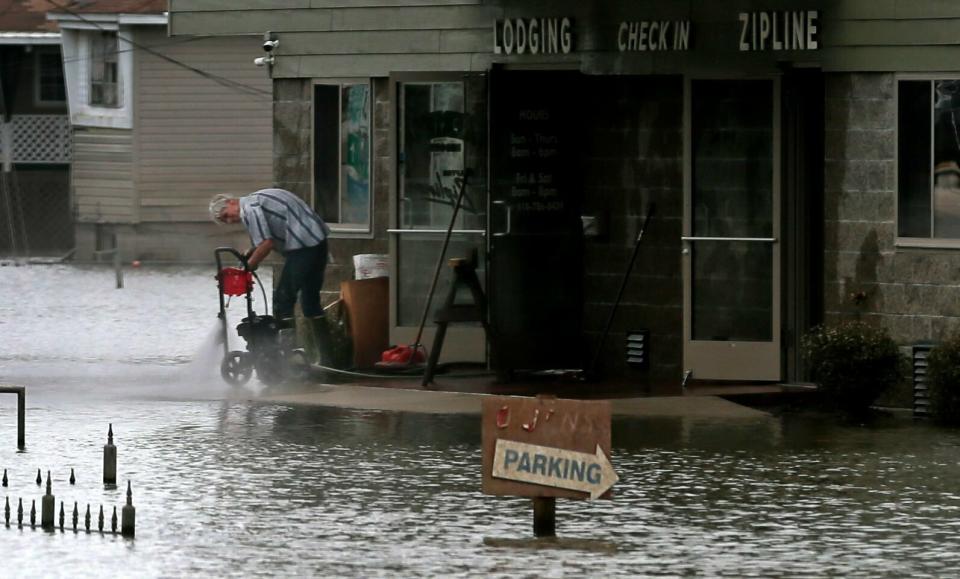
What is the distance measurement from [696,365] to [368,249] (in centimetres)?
370

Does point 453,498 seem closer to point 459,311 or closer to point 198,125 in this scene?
point 459,311

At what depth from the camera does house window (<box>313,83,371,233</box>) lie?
65.4ft

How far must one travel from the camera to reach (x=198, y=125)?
152ft

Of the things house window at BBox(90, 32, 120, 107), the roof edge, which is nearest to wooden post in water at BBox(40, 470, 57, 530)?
the roof edge

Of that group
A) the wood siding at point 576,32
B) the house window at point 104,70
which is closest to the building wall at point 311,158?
the wood siding at point 576,32

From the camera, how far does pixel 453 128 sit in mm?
18953

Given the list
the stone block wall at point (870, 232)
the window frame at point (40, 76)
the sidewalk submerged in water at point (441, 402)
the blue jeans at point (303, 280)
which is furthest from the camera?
the window frame at point (40, 76)

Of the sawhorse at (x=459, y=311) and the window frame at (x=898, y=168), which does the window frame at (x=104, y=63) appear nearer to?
the sawhorse at (x=459, y=311)

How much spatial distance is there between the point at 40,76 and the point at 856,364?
1476 inches

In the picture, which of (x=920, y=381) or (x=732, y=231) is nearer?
(x=920, y=381)

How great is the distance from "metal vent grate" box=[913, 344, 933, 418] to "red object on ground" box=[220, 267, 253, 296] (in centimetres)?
576

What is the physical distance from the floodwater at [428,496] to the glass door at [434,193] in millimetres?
2227

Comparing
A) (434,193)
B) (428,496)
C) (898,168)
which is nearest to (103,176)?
(434,193)

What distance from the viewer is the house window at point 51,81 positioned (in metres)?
50.5
